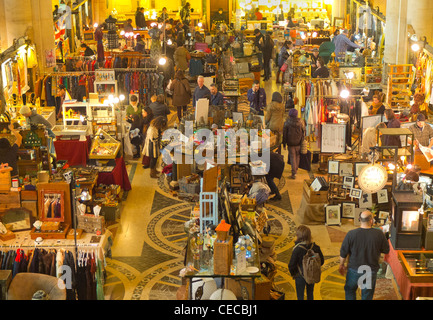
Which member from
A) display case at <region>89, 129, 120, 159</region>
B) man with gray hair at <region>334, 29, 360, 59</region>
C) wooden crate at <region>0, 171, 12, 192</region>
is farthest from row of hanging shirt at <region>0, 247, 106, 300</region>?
man with gray hair at <region>334, 29, 360, 59</region>

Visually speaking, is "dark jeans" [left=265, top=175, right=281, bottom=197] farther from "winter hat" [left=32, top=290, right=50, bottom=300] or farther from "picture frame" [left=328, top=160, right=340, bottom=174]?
"winter hat" [left=32, top=290, right=50, bottom=300]

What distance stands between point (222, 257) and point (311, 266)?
103 cm

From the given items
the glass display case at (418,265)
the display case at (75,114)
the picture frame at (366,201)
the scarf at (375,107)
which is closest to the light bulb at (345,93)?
the scarf at (375,107)

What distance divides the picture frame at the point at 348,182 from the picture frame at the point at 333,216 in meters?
0.34

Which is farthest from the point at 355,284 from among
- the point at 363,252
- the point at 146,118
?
the point at 146,118

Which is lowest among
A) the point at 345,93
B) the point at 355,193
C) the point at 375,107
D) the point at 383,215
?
the point at 383,215

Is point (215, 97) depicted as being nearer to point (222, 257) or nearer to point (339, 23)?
point (222, 257)

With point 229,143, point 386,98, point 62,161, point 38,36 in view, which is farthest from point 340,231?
point 38,36

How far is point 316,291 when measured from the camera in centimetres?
930

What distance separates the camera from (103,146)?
1264 centimetres

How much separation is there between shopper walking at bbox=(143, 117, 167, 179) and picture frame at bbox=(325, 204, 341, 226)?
12.3 feet

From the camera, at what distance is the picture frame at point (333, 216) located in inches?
442

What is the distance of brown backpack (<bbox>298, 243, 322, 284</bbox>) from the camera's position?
8.13m

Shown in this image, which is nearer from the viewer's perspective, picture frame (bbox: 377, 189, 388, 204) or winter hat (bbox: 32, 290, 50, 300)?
winter hat (bbox: 32, 290, 50, 300)
